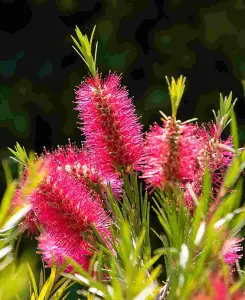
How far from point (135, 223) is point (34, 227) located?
0.35ft

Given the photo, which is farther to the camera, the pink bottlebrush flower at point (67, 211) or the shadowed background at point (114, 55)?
the shadowed background at point (114, 55)

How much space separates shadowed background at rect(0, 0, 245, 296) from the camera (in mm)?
1663

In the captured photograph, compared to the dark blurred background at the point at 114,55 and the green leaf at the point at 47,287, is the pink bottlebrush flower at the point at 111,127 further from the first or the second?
the dark blurred background at the point at 114,55

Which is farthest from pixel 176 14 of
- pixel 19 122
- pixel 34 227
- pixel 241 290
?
pixel 241 290

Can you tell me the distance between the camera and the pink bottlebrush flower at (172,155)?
1.19 ft

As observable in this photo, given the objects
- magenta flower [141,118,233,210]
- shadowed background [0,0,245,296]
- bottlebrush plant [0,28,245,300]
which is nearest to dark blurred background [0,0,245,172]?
shadowed background [0,0,245,296]

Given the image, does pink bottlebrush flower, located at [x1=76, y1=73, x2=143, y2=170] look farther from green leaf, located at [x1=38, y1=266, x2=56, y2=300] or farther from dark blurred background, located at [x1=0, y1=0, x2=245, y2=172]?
dark blurred background, located at [x1=0, y1=0, x2=245, y2=172]

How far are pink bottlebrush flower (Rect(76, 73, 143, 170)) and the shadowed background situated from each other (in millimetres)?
1152

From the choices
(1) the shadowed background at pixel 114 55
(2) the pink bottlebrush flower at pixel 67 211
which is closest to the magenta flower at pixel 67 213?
(2) the pink bottlebrush flower at pixel 67 211

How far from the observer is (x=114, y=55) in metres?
1.68

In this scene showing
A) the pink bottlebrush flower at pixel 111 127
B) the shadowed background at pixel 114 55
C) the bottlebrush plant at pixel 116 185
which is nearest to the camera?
the bottlebrush plant at pixel 116 185

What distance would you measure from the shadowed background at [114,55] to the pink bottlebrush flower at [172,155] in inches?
48.9

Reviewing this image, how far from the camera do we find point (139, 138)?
47 centimetres

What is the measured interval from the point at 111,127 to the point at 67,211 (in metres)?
0.07
